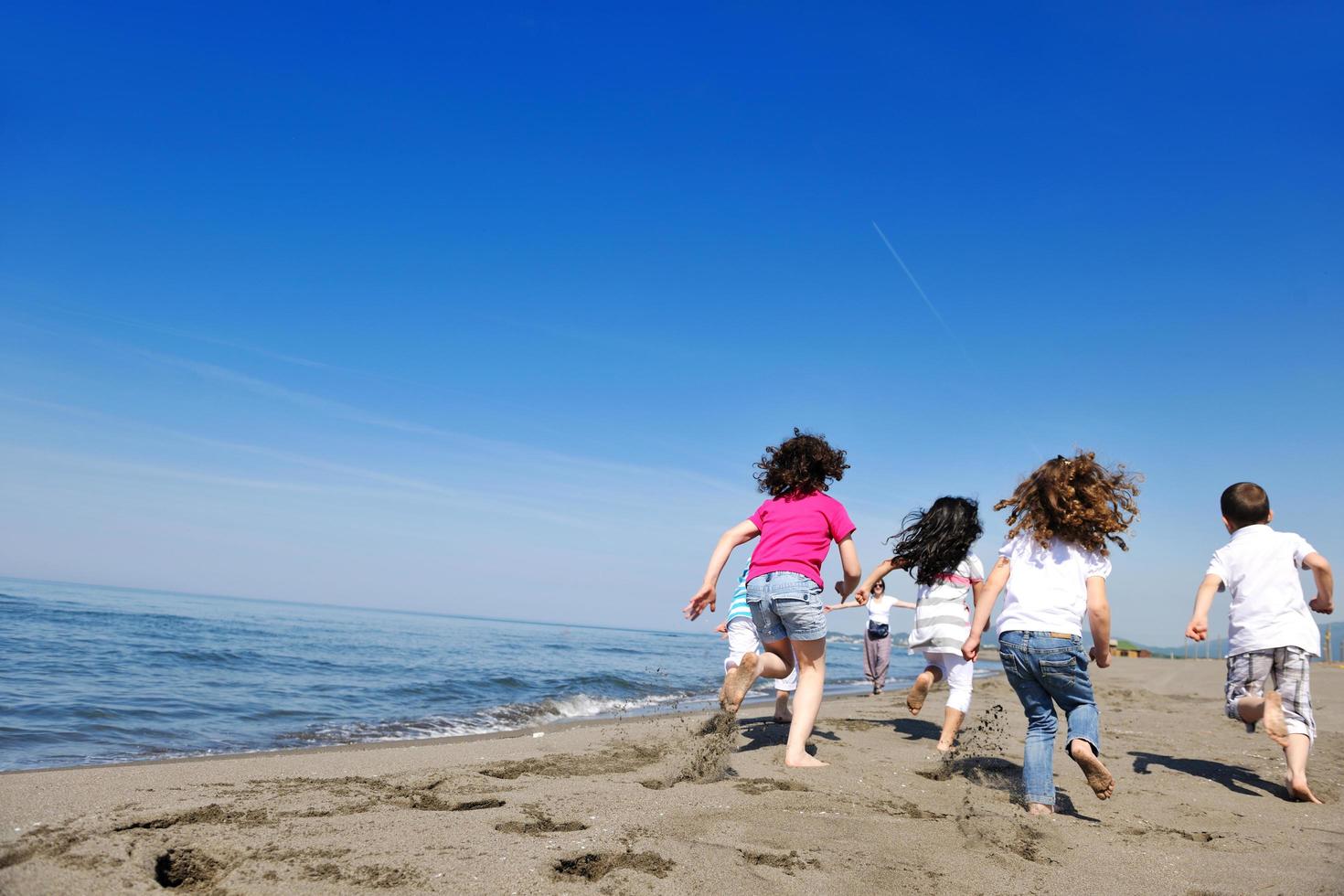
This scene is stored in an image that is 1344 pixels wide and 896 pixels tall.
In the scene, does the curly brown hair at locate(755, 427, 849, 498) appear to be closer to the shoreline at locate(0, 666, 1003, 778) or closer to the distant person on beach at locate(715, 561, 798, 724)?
the distant person on beach at locate(715, 561, 798, 724)

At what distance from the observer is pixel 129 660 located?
10.5 m

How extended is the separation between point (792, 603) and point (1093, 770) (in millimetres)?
1757

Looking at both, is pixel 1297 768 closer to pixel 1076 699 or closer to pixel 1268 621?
pixel 1268 621

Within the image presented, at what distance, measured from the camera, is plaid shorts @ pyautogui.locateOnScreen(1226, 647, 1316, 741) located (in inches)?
185

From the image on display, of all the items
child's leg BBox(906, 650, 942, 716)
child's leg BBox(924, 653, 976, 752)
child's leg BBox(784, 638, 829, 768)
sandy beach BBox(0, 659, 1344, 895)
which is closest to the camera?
sandy beach BBox(0, 659, 1344, 895)

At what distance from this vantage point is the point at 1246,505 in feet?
16.8

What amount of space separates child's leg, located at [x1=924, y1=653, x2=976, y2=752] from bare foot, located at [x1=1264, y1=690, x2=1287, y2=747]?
1.73 metres

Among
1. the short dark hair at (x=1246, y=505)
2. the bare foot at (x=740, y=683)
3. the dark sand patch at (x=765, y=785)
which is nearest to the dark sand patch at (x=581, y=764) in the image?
the bare foot at (x=740, y=683)

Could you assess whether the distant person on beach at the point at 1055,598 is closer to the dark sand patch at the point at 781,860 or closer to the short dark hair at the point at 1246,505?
the short dark hair at the point at 1246,505

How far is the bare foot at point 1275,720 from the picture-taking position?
15.3 ft

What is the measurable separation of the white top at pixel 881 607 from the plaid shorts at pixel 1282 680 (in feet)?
18.1

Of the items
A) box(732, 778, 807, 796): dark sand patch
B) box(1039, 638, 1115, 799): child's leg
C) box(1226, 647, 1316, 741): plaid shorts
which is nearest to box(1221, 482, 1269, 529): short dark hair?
box(1226, 647, 1316, 741): plaid shorts

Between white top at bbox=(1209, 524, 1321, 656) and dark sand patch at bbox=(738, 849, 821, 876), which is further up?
white top at bbox=(1209, 524, 1321, 656)

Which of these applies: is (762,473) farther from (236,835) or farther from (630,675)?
(630,675)
